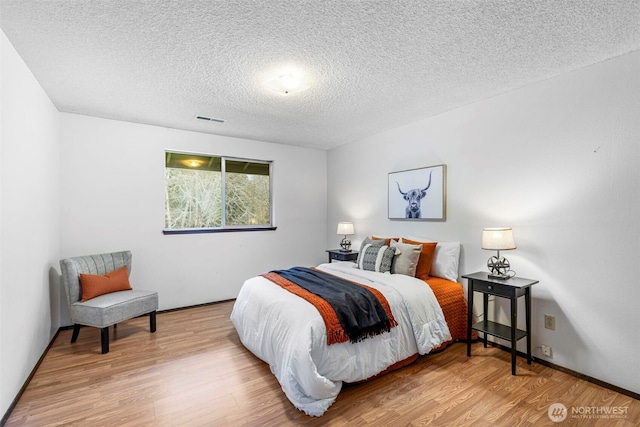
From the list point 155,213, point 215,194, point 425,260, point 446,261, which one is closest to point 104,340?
point 155,213

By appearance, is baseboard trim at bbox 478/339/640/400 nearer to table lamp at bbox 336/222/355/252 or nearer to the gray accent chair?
table lamp at bbox 336/222/355/252

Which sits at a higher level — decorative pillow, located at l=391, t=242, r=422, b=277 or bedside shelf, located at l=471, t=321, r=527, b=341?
decorative pillow, located at l=391, t=242, r=422, b=277

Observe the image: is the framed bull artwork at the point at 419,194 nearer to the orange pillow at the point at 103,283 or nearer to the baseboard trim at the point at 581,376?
the baseboard trim at the point at 581,376

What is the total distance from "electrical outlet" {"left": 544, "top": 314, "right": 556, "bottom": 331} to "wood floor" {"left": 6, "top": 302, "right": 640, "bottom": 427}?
0.35 meters

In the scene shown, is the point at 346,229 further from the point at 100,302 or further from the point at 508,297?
the point at 100,302

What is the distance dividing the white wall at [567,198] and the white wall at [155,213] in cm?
263

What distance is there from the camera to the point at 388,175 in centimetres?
428

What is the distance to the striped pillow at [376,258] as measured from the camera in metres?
3.40

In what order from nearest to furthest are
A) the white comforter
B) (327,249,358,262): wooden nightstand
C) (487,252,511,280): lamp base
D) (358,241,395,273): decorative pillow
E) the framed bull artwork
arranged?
the white comforter, (487,252,511,280): lamp base, (358,241,395,273): decorative pillow, the framed bull artwork, (327,249,358,262): wooden nightstand

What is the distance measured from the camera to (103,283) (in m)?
3.23

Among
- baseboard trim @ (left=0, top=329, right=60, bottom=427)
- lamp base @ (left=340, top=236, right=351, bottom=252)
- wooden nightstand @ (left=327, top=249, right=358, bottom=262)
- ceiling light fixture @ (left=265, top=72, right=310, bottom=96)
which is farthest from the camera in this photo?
lamp base @ (left=340, top=236, right=351, bottom=252)

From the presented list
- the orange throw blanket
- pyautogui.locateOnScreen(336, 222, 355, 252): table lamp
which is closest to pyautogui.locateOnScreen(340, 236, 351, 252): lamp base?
pyautogui.locateOnScreen(336, 222, 355, 252): table lamp

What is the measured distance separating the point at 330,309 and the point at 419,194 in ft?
6.91

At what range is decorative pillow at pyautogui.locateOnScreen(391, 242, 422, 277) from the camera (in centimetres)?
326
